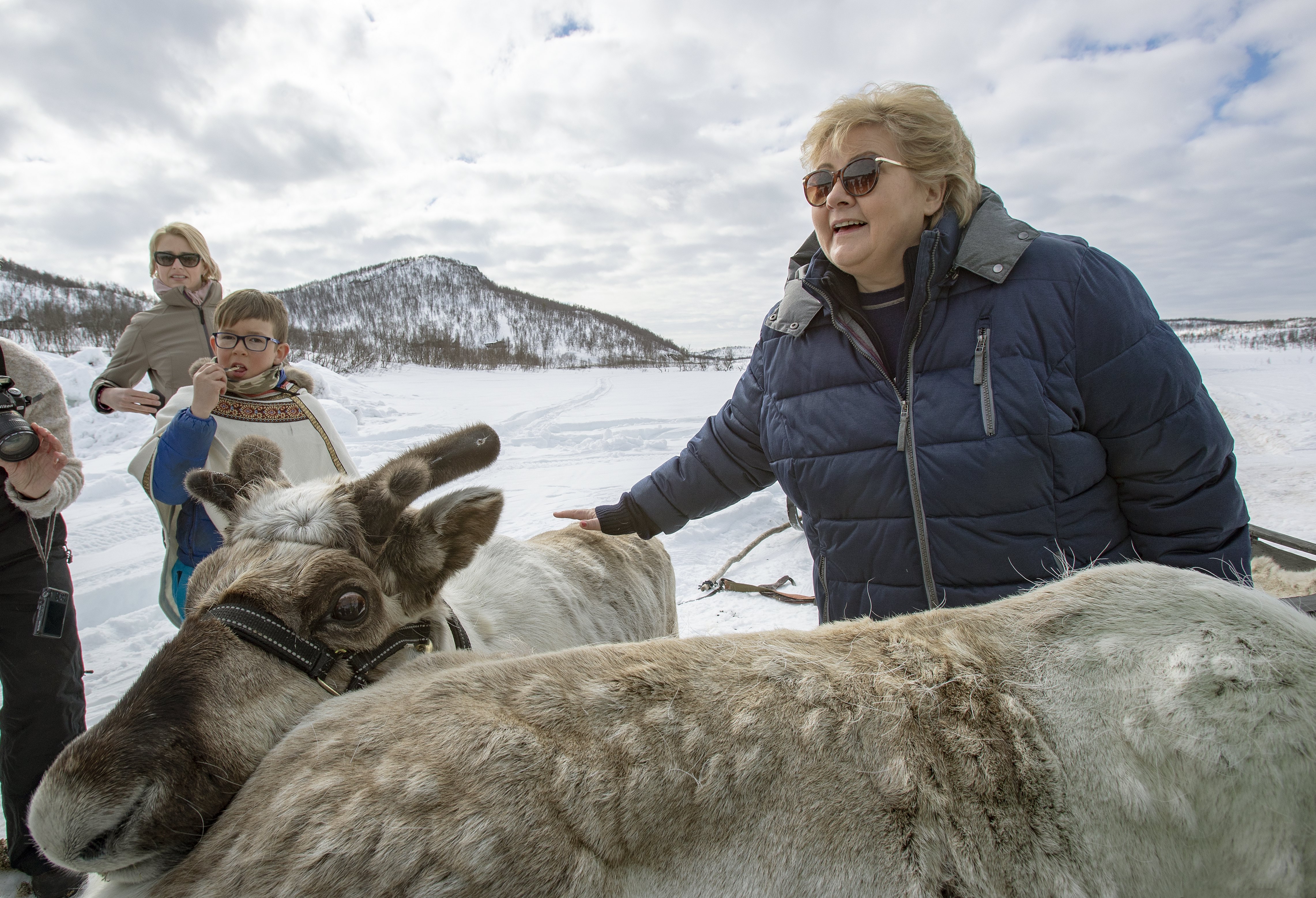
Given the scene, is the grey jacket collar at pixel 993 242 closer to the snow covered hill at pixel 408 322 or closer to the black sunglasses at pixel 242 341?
the black sunglasses at pixel 242 341

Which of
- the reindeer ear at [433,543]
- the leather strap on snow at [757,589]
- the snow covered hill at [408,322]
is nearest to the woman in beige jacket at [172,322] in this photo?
the reindeer ear at [433,543]

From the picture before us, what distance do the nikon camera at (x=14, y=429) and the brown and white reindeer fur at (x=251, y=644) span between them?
116cm

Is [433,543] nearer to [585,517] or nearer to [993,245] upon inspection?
[585,517]

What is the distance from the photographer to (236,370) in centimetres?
312

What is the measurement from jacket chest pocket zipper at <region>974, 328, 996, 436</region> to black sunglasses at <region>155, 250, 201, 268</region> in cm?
447

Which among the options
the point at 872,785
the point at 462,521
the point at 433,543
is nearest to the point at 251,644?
the point at 433,543

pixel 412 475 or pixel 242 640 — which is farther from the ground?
pixel 412 475

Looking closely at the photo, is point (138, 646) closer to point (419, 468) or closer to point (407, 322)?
point (419, 468)

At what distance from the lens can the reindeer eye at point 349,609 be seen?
165 cm

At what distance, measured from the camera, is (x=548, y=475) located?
10.6m

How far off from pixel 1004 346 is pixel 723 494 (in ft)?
4.42

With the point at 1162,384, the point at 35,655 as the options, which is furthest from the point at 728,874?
the point at 35,655

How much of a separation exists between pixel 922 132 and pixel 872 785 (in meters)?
2.03

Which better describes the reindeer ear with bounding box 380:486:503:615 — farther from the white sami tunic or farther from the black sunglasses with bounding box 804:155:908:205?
the black sunglasses with bounding box 804:155:908:205
